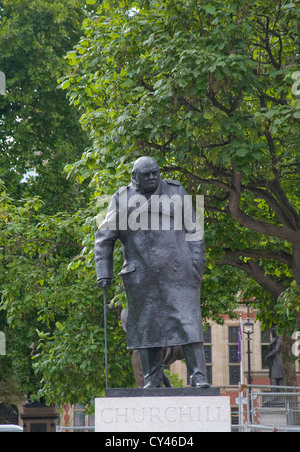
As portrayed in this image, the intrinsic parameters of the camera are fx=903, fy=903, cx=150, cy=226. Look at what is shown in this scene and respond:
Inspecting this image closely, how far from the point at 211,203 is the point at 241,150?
297 cm

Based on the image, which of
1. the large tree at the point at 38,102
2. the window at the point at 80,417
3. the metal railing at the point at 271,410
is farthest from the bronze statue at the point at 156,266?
the window at the point at 80,417

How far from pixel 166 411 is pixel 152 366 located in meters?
0.73

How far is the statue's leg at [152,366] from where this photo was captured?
9.00 metres

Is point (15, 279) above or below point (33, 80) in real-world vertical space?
below

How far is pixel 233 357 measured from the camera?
56000mm

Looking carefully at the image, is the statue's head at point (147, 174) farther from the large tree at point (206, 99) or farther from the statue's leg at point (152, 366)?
the large tree at point (206, 99)

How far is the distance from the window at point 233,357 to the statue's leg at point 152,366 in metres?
47.0

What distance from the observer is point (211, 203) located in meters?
17.5

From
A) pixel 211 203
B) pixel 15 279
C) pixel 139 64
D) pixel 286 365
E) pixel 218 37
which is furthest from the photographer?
pixel 286 365

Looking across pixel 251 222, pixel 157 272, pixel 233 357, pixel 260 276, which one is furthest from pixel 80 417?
pixel 157 272

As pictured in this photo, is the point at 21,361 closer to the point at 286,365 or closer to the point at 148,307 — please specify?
the point at 286,365

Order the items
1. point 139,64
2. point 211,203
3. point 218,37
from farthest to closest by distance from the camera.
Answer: point 211,203, point 139,64, point 218,37

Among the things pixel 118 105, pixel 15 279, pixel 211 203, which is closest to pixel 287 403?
pixel 211 203
